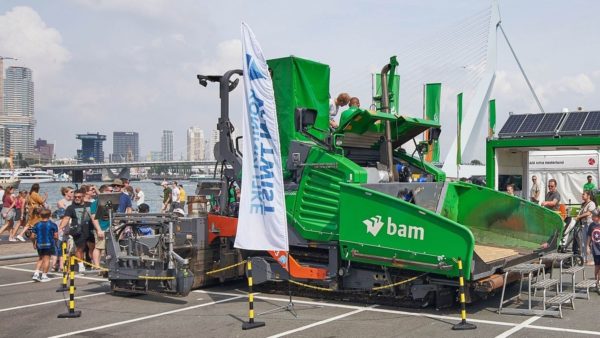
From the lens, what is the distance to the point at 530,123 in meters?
18.5

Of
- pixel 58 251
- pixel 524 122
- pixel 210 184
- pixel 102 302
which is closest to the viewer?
pixel 102 302

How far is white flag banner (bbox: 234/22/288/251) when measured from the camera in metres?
8.35

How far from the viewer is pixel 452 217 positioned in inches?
396

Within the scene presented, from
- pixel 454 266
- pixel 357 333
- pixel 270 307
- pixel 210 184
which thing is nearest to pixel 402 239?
pixel 454 266

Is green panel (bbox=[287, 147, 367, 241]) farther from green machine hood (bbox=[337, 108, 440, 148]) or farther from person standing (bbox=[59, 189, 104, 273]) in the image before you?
person standing (bbox=[59, 189, 104, 273])

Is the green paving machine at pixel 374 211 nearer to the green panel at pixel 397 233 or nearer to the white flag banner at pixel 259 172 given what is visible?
the green panel at pixel 397 233

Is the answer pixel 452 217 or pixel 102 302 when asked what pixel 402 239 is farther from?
pixel 102 302

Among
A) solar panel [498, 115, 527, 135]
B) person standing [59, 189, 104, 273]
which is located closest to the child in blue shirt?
person standing [59, 189, 104, 273]

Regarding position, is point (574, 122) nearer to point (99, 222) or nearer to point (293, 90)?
point (293, 90)

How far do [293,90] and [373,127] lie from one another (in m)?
1.42

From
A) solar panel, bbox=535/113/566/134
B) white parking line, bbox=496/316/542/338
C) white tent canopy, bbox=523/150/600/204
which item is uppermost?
→ solar panel, bbox=535/113/566/134

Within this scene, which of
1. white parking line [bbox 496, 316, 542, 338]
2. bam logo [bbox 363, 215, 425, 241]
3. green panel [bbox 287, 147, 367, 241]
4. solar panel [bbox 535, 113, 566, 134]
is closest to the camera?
white parking line [bbox 496, 316, 542, 338]

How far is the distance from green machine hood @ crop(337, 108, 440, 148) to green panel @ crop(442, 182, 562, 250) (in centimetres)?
139

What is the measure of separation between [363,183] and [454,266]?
1.83 metres
